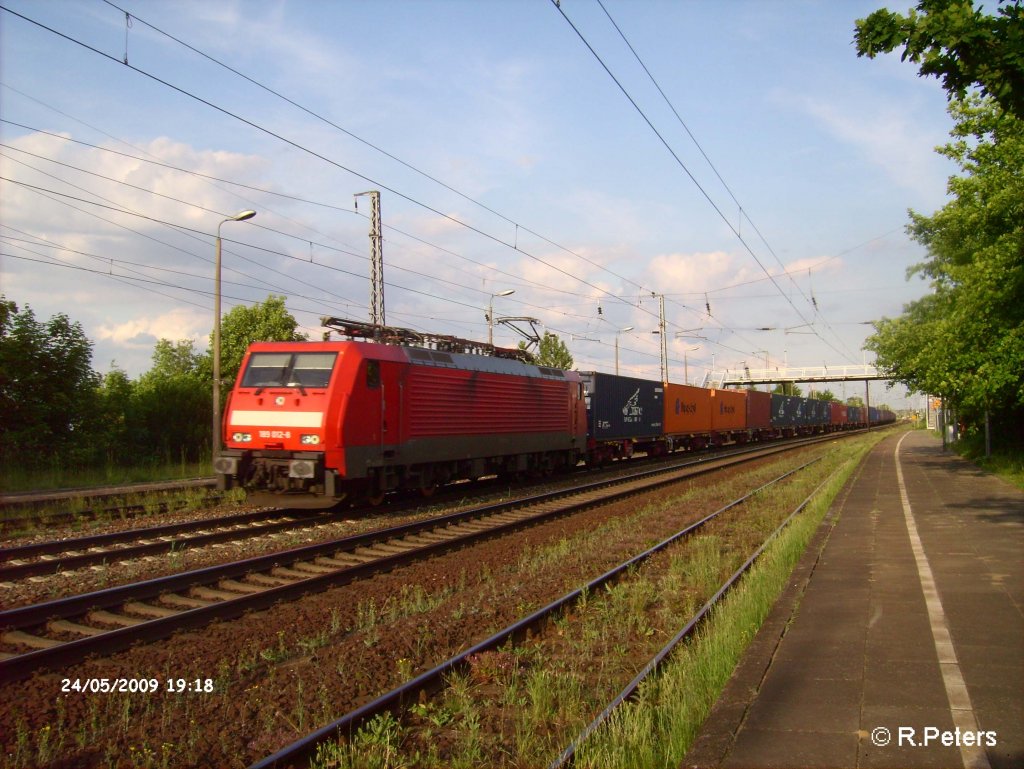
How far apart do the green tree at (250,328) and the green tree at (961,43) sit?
36453mm

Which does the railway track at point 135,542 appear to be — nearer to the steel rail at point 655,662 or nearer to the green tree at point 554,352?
the steel rail at point 655,662

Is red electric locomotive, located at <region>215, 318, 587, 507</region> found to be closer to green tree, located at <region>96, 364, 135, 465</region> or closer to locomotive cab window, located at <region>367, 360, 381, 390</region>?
locomotive cab window, located at <region>367, 360, 381, 390</region>

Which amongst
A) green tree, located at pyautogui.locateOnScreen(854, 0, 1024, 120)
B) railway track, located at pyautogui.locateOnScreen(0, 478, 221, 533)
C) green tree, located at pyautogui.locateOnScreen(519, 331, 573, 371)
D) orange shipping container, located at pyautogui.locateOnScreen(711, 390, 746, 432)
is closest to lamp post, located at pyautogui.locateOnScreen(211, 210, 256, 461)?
railway track, located at pyautogui.locateOnScreen(0, 478, 221, 533)

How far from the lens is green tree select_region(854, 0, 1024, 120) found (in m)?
7.21

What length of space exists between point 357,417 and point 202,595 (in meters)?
5.02

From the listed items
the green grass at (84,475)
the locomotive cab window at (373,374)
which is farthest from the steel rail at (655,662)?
the green grass at (84,475)

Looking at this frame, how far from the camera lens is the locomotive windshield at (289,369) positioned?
1250cm

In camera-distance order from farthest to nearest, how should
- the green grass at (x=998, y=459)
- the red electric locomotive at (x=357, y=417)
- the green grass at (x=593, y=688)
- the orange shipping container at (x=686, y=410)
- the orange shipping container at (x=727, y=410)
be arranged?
the orange shipping container at (x=727, y=410), the orange shipping container at (x=686, y=410), the green grass at (x=998, y=459), the red electric locomotive at (x=357, y=417), the green grass at (x=593, y=688)

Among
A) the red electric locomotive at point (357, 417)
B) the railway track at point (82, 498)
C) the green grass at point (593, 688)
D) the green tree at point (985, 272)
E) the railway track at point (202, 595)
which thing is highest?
the green tree at point (985, 272)

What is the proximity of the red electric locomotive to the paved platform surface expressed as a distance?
698 cm

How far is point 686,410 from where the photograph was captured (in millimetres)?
32406

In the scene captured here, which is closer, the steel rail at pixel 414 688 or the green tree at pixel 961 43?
the steel rail at pixel 414 688

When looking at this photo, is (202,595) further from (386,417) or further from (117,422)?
(117,422)

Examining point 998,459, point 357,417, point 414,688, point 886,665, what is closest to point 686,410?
point 998,459
